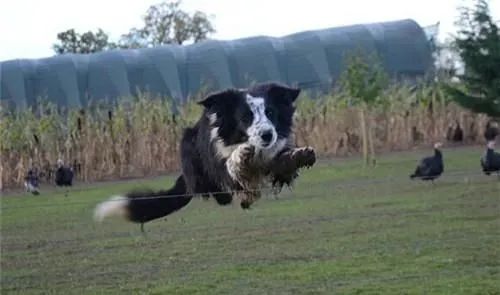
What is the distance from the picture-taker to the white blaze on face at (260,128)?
374 cm

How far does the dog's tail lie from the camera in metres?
4.09

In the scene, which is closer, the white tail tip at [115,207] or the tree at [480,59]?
the white tail tip at [115,207]

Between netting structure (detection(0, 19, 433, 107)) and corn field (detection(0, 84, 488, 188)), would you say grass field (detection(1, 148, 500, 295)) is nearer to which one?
corn field (detection(0, 84, 488, 188))

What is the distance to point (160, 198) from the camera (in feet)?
13.3

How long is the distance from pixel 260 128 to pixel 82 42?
1096 inches

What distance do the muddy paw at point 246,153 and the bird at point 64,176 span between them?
9.08 m

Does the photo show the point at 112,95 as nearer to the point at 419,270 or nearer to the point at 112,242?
the point at 112,242

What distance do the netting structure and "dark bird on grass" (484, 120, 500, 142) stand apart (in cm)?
177

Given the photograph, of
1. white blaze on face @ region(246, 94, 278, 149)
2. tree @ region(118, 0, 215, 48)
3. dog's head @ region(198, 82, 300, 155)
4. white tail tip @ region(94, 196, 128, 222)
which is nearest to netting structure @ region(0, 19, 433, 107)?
tree @ region(118, 0, 215, 48)

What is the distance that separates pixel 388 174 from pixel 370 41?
30.8 feet

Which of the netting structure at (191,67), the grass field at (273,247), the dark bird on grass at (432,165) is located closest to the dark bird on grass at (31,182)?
the grass field at (273,247)

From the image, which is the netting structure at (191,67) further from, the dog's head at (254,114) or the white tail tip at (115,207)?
the dog's head at (254,114)

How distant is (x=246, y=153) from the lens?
149 inches

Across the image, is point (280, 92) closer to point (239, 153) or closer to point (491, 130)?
point (239, 153)
